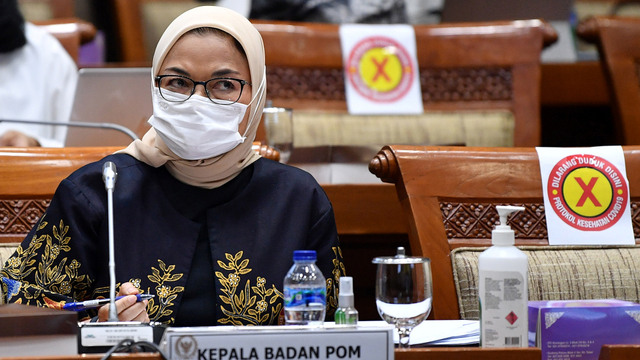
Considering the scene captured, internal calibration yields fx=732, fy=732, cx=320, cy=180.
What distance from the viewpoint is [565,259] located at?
1.32m

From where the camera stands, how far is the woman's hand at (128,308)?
103 cm

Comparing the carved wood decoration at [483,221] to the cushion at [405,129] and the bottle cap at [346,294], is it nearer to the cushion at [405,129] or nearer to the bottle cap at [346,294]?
the bottle cap at [346,294]

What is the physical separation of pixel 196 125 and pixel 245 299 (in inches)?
12.3

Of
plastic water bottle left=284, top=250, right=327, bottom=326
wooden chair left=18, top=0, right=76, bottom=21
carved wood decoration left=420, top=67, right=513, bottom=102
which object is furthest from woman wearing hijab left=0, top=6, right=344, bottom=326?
wooden chair left=18, top=0, right=76, bottom=21

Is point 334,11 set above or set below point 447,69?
above

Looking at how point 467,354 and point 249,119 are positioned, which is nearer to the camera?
point 467,354

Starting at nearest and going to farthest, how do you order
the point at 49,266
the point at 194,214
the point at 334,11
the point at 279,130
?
the point at 49,266 < the point at 194,214 < the point at 279,130 < the point at 334,11

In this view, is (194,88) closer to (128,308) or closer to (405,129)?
(128,308)

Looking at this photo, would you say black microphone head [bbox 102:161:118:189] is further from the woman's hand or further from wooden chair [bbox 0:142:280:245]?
wooden chair [bbox 0:142:280:245]

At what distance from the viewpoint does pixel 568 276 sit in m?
1.30

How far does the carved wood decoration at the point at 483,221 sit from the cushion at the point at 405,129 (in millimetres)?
668

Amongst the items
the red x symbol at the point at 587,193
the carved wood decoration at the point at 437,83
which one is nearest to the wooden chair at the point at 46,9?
the carved wood decoration at the point at 437,83

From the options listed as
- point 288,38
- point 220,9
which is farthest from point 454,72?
point 220,9

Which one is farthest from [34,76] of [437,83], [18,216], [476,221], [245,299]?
Result: [476,221]
